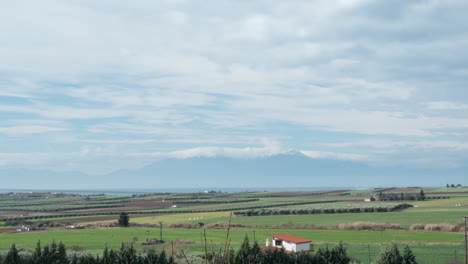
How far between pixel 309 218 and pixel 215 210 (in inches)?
1474

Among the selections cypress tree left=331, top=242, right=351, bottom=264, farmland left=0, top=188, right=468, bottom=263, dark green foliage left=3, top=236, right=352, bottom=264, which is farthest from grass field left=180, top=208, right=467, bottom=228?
dark green foliage left=3, top=236, right=352, bottom=264

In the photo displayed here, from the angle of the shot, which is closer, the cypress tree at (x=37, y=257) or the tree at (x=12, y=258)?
the cypress tree at (x=37, y=257)

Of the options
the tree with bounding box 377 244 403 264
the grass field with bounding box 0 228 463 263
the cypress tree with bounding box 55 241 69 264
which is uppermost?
the cypress tree with bounding box 55 241 69 264

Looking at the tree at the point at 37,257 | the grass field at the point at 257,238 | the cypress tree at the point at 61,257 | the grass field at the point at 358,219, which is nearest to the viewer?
the tree at the point at 37,257

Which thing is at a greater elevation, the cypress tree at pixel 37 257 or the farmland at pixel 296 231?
the cypress tree at pixel 37 257

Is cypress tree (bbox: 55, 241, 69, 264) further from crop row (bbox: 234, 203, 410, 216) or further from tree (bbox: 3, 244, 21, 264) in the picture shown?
crop row (bbox: 234, 203, 410, 216)

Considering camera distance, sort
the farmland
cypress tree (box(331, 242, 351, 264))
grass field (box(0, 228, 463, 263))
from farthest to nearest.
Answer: the farmland → grass field (box(0, 228, 463, 263)) → cypress tree (box(331, 242, 351, 264))

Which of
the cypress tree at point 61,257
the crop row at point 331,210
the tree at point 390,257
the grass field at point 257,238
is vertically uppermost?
the cypress tree at point 61,257

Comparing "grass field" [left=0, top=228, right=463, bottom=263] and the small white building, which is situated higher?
the small white building

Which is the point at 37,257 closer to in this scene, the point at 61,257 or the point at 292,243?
the point at 61,257

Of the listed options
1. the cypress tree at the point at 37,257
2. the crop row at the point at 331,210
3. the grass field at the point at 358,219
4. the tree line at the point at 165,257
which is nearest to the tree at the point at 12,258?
the tree line at the point at 165,257

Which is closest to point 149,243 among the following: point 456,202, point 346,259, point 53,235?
point 53,235

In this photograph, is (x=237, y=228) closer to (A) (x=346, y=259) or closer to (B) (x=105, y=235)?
(B) (x=105, y=235)

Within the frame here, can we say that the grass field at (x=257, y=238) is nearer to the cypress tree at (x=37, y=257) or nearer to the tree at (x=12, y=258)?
the cypress tree at (x=37, y=257)
